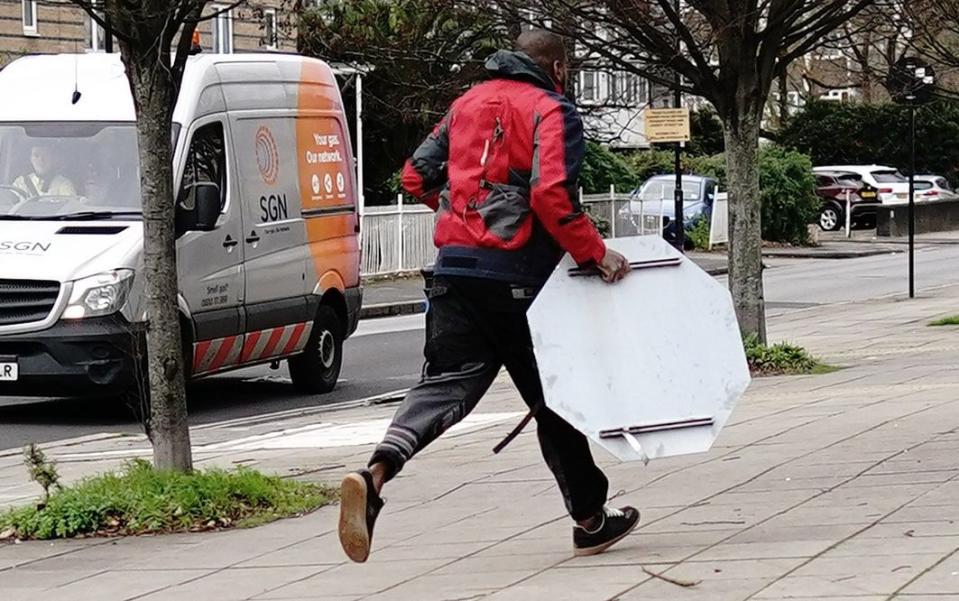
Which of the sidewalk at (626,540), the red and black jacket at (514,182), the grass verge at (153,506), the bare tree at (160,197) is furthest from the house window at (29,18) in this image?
the red and black jacket at (514,182)

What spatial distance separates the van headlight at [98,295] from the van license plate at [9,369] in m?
0.51

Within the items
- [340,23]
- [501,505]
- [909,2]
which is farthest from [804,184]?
[501,505]

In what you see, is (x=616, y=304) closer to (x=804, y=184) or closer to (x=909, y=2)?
(x=909, y=2)

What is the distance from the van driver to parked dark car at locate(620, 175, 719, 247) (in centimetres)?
2436

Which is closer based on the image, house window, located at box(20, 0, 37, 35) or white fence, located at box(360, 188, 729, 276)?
white fence, located at box(360, 188, 729, 276)

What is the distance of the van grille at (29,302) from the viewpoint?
42.2 feet

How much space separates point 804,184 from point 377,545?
35930 millimetres

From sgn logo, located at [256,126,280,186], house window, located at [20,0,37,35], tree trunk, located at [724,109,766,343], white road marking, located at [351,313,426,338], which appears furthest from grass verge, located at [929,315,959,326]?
house window, located at [20,0,37,35]

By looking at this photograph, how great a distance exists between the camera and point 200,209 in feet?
41.1

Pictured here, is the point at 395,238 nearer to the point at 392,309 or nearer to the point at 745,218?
the point at 392,309

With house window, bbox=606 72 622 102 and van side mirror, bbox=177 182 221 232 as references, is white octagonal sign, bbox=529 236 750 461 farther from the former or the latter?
house window, bbox=606 72 622 102

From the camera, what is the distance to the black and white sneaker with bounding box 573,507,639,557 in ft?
21.2

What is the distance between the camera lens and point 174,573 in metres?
6.71

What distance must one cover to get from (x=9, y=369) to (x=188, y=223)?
5.55ft
